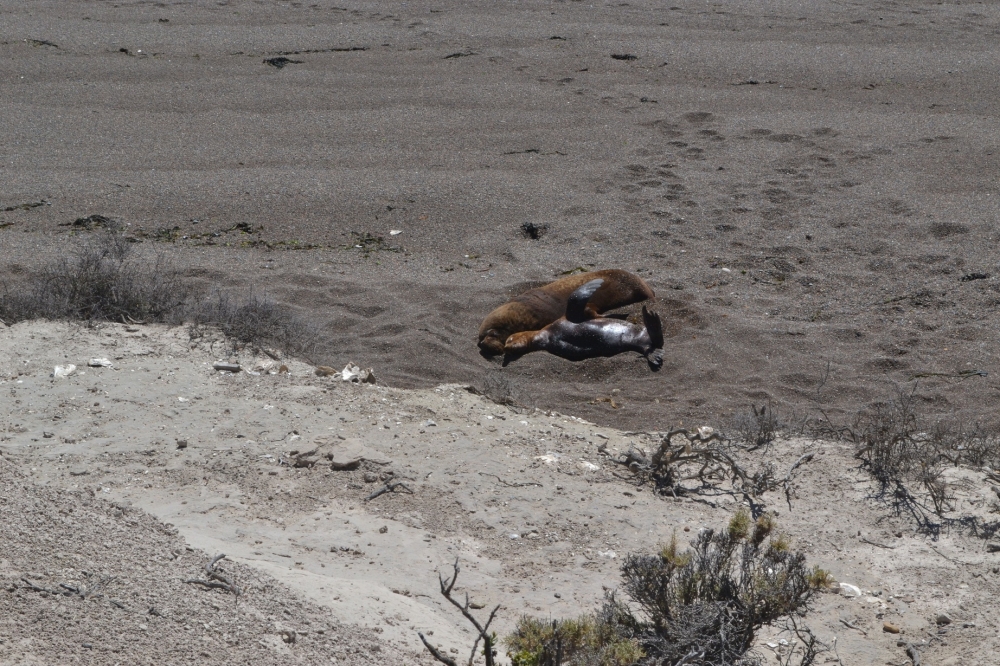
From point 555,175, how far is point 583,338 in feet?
8.86

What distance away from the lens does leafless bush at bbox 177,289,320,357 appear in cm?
609

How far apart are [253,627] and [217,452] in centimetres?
173

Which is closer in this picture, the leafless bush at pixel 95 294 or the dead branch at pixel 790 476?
the dead branch at pixel 790 476

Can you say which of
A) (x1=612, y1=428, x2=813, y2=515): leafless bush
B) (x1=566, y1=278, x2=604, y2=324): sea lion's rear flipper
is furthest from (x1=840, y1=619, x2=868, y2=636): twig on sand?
(x1=566, y1=278, x2=604, y2=324): sea lion's rear flipper

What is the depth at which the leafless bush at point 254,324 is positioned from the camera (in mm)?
6094

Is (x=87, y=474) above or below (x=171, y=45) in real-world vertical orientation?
below

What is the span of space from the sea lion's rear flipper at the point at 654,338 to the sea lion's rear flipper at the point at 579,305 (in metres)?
0.51

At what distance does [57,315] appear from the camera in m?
6.11

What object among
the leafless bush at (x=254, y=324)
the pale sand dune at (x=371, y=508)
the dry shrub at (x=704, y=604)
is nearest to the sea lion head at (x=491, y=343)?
the leafless bush at (x=254, y=324)

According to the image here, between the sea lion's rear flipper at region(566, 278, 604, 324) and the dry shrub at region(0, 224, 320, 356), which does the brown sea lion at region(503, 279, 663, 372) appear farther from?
the dry shrub at region(0, 224, 320, 356)

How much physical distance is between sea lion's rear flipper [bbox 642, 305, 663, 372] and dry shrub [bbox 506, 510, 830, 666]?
3183 mm

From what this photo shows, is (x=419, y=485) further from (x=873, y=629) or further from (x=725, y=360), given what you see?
(x=725, y=360)

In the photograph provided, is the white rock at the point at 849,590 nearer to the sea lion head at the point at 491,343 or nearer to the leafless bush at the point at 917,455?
the leafless bush at the point at 917,455

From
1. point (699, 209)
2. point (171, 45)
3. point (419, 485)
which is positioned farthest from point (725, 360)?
point (171, 45)
